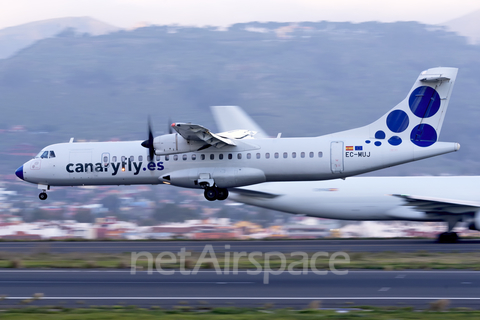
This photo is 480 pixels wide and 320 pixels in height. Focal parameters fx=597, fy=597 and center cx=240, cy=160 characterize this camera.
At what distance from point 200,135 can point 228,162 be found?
2.49m

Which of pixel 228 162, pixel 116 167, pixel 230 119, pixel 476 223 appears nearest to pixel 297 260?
pixel 228 162

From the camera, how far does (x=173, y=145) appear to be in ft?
105

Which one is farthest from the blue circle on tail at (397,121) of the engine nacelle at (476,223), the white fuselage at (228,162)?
the engine nacelle at (476,223)

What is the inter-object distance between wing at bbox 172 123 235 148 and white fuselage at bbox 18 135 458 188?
659 mm

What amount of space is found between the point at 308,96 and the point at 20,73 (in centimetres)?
9471

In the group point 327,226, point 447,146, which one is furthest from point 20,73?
point 447,146

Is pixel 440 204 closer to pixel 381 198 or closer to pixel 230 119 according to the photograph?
pixel 381 198

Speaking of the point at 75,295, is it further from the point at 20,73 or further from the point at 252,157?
the point at 20,73

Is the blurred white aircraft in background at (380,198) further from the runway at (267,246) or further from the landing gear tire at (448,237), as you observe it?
the runway at (267,246)

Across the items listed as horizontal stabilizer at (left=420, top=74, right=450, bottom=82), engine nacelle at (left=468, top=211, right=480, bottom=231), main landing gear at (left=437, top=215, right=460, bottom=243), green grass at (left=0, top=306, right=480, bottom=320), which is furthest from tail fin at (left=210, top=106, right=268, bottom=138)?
green grass at (left=0, top=306, right=480, bottom=320)

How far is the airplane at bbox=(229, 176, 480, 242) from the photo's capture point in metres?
30.2

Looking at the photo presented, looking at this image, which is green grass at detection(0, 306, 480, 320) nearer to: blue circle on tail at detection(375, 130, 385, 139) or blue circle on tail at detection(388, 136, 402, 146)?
blue circle on tail at detection(388, 136, 402, 146)

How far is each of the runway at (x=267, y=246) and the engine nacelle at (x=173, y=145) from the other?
5.10 metres

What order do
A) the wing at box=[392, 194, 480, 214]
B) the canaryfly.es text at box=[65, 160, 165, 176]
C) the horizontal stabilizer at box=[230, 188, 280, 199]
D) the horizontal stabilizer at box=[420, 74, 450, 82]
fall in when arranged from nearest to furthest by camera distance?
the wing at box=[392, 194, 480, 214] → the horizontal stabilizer at box=[420, 74, 450, 82] → the canaryfly.es text at box=[65, 160, 165, 176] → the horizontal stabilizer at box=[230, 188, 280, 199]
